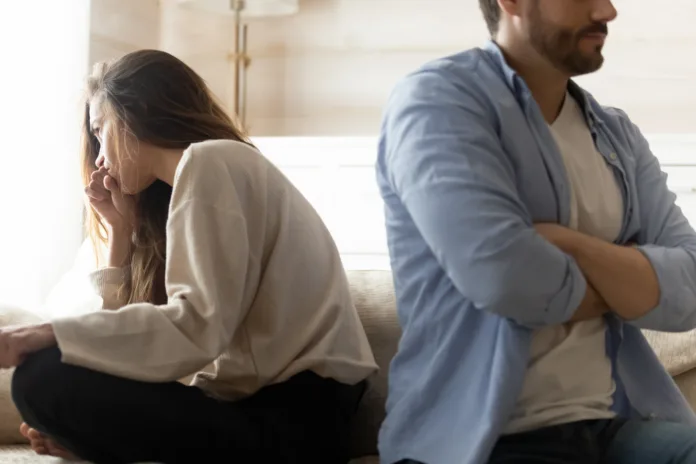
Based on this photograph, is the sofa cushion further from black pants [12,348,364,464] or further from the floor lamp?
the floor lamp

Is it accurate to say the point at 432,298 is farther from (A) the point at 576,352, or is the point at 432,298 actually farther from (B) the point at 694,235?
(B) the point at 694,235

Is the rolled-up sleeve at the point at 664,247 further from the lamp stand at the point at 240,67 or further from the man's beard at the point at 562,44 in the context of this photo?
the lamp stand at the point at 240,67

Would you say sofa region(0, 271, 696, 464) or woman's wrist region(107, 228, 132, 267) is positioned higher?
woman's wrist region(107, 228, 132, 267)

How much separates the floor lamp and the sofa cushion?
1438 mm

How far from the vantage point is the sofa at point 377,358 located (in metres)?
1.71

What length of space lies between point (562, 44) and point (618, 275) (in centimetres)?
31

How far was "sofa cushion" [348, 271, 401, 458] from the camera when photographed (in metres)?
1.71

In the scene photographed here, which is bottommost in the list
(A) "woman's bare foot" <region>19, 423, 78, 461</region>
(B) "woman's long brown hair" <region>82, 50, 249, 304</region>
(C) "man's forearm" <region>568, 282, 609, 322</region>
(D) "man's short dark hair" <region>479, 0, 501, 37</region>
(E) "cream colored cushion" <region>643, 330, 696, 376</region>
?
(A) "woman's bare foot" <region>19, 423, 78, 461</region>

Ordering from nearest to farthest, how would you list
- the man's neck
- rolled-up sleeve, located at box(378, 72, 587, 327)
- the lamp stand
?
1. rolled-up sleeve, located at box(378, 72, 587, 327)
2. the man's neck
3. the lamp stand

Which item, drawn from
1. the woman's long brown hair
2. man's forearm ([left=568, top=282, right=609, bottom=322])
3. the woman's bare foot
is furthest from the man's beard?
the woman's bare foot

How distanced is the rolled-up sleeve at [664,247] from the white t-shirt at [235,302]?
45 centimetres

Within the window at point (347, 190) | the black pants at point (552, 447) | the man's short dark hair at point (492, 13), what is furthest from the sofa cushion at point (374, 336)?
the window at point (347, 190)

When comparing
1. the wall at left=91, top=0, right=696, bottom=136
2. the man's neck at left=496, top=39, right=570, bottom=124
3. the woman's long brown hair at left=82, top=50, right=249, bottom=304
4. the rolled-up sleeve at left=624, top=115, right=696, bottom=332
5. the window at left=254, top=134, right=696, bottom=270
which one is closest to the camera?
the rolled-up sleeve at left=624, top=115, right=696, bottom=332

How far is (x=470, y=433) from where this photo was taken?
3.97ft
